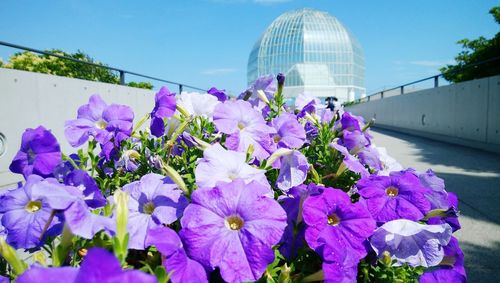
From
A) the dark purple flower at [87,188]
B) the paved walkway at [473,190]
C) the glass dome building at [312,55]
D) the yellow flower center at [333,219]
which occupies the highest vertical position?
the glass dome building at [312,55]

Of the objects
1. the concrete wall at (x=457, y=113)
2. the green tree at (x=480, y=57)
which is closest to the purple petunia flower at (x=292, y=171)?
the concrete wall at (x=457, y=113)

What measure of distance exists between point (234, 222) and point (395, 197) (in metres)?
0.46

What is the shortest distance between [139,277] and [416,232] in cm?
63

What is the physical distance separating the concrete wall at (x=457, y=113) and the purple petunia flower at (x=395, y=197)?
27.5ft

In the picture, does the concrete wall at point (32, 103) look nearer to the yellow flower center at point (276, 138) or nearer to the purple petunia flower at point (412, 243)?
the yellow flower center at point (276, 138)

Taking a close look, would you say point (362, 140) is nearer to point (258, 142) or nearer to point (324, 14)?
point (258, 142)

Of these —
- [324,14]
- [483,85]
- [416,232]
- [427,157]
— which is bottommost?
[427,157]

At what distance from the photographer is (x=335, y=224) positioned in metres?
0.88

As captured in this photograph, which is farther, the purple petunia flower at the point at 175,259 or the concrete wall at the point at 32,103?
the concrete wall at the point at 32,103

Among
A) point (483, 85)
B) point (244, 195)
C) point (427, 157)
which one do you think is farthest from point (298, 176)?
point (483, 85)

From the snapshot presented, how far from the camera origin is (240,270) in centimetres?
69

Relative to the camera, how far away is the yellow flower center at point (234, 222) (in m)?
0.76

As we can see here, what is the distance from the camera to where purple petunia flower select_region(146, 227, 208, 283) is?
26.7 inches

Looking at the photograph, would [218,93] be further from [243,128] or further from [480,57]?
[480,57]
